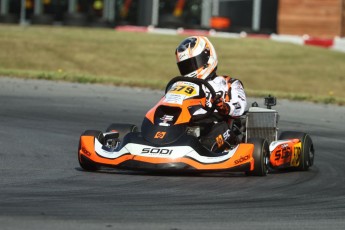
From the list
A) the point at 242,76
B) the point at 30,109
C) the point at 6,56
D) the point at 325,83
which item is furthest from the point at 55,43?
the point at 30,109

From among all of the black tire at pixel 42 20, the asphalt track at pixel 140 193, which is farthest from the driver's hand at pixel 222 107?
the black tire at pixel 42 20

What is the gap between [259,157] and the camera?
8.34 metres

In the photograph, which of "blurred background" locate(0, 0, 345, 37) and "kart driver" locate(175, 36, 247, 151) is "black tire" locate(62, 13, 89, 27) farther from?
"kart driver" locate(175, 36, 247, 151)

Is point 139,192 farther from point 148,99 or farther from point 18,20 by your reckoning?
point 18,20

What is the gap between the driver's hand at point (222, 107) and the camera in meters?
8.90

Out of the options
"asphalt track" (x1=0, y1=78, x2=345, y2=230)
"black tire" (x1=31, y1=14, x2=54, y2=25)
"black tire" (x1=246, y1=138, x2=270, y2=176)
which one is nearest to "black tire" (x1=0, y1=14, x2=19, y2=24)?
"black tire" (x1=31, y1=14, x2=54, y2=25)

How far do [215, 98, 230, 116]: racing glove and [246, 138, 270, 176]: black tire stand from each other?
1.70 feet

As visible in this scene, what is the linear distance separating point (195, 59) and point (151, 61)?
13.9m

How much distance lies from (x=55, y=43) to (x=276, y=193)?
1714cm

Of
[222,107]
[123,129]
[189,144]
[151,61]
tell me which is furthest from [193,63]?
[151,61]

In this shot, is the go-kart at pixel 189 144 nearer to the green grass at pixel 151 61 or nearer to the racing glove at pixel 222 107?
the racing glove at pixel 222 107

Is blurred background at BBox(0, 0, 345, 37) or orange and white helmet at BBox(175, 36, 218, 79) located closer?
orange and white helmet at BBox(175, 36, 218, 79)

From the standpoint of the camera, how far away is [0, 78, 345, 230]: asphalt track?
19.7 feet

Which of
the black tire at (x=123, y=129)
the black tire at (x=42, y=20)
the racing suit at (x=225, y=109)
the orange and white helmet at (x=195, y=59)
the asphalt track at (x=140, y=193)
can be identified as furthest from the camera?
the black tire at (x=42, y=20)
